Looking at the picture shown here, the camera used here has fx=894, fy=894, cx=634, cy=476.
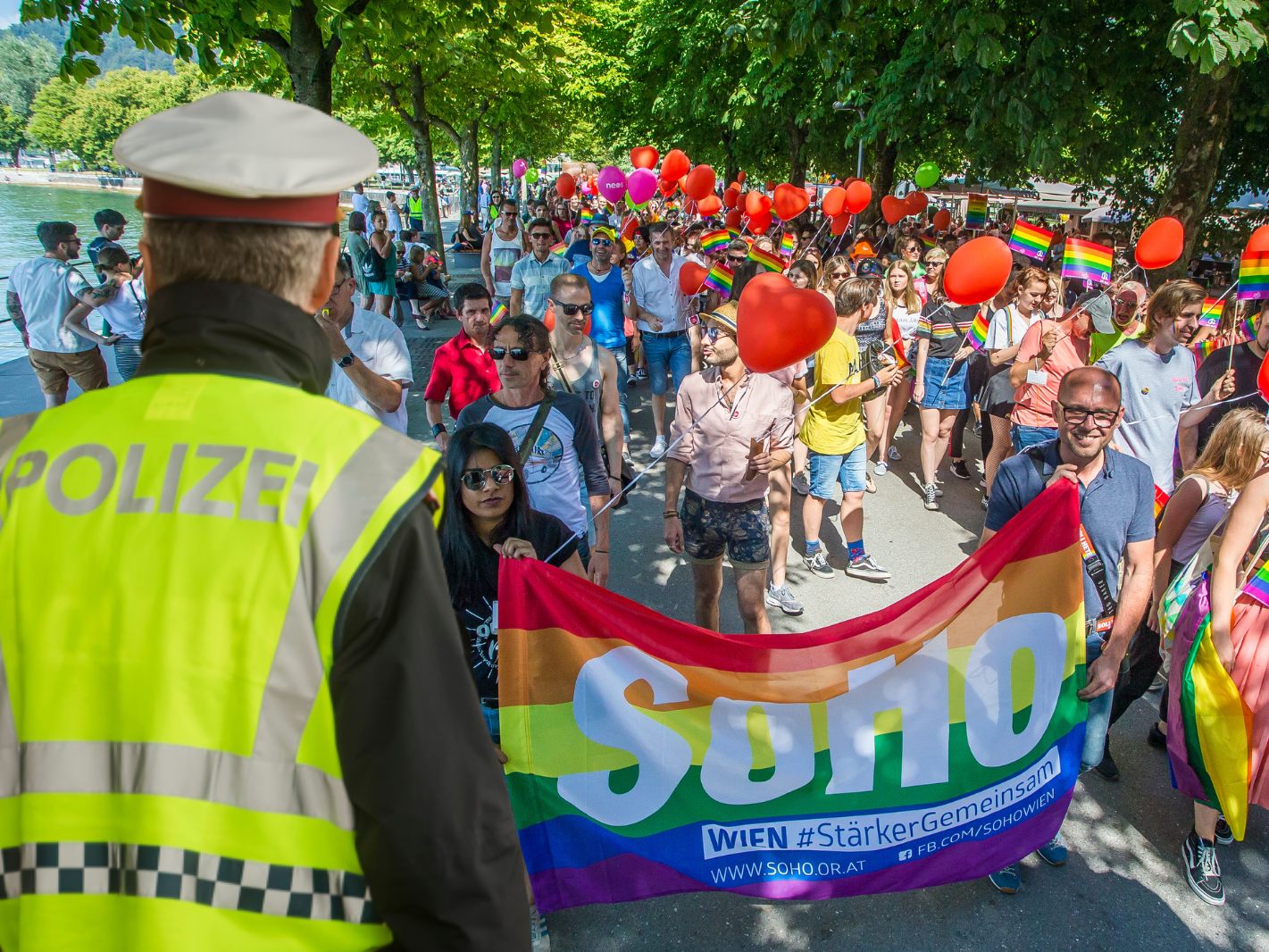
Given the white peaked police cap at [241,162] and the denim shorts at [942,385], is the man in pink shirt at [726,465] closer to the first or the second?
the denim shorts at [942,385]

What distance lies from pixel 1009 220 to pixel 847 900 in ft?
72.8

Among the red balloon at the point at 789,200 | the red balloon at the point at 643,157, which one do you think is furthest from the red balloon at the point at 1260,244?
the red balloon at the point at 643,157

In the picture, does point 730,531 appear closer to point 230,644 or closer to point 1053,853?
point 1053,853

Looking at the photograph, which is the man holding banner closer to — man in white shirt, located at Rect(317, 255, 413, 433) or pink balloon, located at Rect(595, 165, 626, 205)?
man in white shirt, located at Rect(317, 255, 413, 433)

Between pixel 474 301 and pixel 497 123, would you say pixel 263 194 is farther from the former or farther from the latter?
pixel 497 123

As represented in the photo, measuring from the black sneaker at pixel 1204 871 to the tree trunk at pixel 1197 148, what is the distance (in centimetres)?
798

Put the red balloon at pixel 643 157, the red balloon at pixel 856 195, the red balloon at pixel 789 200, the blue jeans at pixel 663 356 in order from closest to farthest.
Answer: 1. the blue jeans at pixel 663 356
2. the red balloon at pixel 789 200
3. the red balloon at pixel 856 195
4. the red balloon at pixel 643 157

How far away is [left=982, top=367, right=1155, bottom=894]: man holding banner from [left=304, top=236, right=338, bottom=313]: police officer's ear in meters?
2.67

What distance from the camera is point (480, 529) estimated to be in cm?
306

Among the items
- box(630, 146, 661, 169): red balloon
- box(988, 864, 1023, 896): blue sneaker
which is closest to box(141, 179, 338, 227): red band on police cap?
box(988, 864, 1023, 896): blue sneaker

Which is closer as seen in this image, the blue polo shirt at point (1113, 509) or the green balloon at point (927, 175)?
the blue polo shirt at point (1113, 509)

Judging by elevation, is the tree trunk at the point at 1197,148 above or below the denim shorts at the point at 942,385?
above

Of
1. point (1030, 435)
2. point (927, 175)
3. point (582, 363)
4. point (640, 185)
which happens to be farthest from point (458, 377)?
point (927, 175)

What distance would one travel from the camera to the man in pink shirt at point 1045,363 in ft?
→ 18.5
